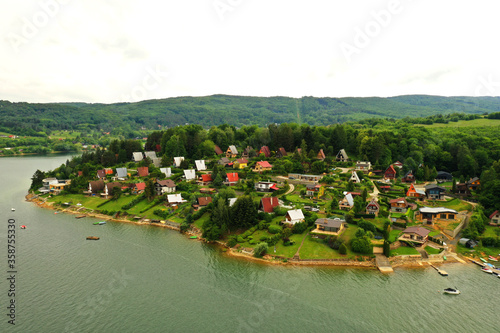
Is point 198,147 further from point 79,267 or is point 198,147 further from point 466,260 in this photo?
point 466,260

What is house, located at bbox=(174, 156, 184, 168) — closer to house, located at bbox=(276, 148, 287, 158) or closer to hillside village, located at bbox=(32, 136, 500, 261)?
hillside village, located at bbox=(32, 136, 500, 261)

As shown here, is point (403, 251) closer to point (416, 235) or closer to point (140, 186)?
point (416, 235)

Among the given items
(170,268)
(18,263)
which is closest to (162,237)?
(170,268)

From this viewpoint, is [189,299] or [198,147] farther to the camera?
[198,147]

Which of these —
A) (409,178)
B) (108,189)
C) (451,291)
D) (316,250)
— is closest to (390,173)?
(409,178)

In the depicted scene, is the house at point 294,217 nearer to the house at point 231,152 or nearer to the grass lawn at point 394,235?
the grass lawn at point 394,235

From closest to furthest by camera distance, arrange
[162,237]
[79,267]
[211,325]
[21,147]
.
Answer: [211,325], [79,267], [162,237], [21,147]

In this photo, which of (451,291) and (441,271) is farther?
(441,271)
